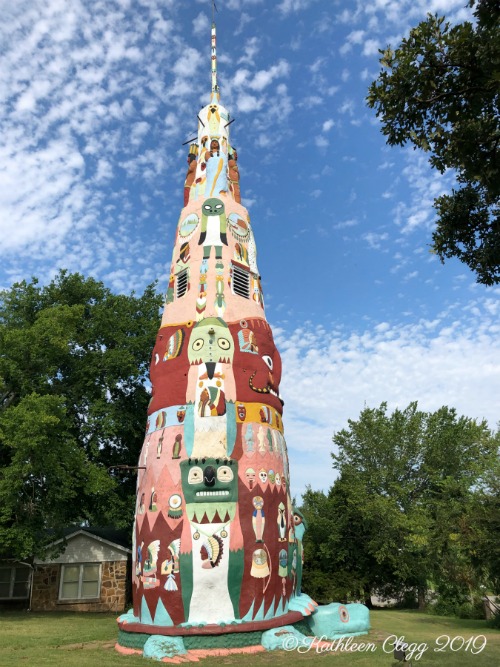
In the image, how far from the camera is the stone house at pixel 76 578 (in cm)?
2330

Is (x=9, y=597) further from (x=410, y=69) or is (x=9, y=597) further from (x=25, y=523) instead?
(x=410, y=69)

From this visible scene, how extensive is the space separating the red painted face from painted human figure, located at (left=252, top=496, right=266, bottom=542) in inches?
112

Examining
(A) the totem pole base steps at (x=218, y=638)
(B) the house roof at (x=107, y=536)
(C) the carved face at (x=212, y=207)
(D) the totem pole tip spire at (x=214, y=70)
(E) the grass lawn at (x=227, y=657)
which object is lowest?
(E) the grass lawn at (x=227, y=657)

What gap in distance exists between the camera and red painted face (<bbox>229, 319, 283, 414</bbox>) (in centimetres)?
1596

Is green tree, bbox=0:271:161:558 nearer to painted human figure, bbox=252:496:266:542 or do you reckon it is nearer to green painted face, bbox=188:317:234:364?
green painted face, bbox=188:317:234:364

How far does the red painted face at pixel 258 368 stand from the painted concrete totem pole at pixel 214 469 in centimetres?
3

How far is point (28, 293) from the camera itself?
82.2ft

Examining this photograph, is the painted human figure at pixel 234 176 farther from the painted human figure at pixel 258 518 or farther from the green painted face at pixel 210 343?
the painted human figure at pixel 258 518

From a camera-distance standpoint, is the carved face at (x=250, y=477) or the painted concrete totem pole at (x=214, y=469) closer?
the painted concrete totem pole at (x=214, y=469)

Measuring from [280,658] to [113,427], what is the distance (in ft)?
43.7

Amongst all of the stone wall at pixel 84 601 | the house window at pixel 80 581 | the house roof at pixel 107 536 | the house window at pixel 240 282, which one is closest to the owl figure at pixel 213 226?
the house window at pixel 240 282

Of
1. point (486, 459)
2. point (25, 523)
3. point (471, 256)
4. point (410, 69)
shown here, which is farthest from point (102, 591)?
point (410, 69)

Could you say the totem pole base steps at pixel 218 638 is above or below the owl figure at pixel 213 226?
below

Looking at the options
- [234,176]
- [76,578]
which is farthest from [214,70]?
[76,578]
